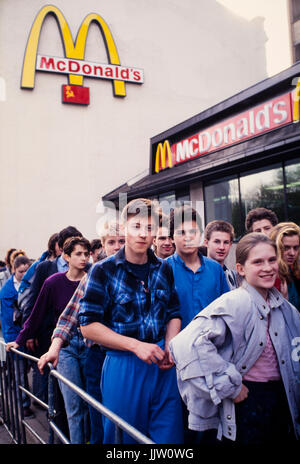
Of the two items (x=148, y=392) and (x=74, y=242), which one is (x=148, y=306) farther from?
(x=74, y=242)

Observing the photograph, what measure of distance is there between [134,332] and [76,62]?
18.6 meters

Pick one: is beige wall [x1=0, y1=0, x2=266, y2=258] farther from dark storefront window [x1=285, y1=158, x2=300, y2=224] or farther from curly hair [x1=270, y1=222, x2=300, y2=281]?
curly hair [x1=270, y1=222, x2=300, y2=281]

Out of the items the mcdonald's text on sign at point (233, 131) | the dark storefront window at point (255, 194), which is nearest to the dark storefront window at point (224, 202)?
the dark storefront window at point (255, 194)

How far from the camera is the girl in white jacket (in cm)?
198

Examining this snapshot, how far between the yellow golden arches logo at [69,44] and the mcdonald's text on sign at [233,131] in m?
7.68

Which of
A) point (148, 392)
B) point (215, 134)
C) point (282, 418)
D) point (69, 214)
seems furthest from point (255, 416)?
point (69, 214)

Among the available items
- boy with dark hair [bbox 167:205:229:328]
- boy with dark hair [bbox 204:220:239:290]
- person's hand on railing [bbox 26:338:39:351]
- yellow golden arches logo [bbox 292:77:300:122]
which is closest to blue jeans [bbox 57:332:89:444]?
person's hand on railing [bbox 26:338:39:351]

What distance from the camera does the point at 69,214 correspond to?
18.2 meters

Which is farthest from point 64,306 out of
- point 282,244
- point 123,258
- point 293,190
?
point 293,190

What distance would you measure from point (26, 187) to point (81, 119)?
13.7 feet

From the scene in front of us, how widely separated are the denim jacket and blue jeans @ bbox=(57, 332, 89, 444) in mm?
1519

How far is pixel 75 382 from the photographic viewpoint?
132 inches

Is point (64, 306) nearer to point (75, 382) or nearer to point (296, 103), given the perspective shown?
point (75, 382)
